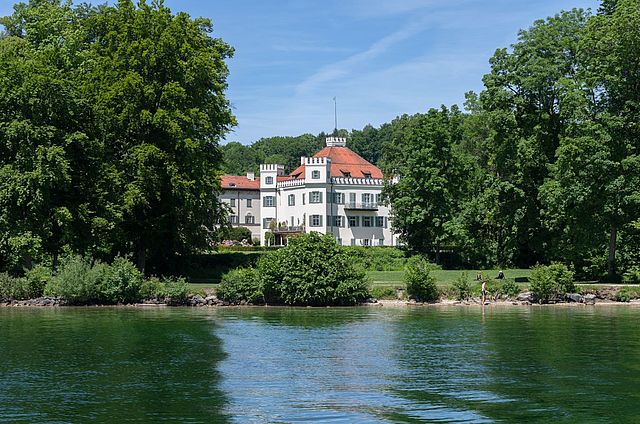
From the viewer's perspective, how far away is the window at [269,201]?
348ft

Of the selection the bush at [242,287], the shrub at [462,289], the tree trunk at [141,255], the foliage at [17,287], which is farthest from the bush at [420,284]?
the foliage at [17,287]

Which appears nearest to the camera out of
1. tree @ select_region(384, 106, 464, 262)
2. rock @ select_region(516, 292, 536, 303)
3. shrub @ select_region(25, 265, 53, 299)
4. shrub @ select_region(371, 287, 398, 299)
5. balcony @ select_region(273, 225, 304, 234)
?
shrub @ select_region(25, 265, 53, 299)

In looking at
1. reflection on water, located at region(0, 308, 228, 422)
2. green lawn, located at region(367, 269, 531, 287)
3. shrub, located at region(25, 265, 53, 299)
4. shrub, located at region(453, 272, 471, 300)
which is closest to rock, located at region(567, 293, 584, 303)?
green lawn, located at region(367, 269, 531, 287)

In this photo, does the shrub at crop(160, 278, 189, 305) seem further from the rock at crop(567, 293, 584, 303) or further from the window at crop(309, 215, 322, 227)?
the window at crop(309, 215, 322, 227)

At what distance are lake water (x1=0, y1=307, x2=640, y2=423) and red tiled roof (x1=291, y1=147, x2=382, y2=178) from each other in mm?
61235

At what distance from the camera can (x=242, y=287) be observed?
48.4m

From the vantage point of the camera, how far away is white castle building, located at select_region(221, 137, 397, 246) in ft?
325

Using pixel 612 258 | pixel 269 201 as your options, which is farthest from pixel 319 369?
pixel 269 201

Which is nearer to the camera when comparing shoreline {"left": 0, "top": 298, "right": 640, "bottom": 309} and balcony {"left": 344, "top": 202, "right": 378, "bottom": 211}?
shoreline {"left": 0, "top": 298, "right": 640, "bottom": 309}

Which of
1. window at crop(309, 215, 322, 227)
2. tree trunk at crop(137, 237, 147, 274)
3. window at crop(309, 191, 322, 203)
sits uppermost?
window at crop(309, 191, 322, 203)

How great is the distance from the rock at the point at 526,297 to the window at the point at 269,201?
→ 58888 millimetres

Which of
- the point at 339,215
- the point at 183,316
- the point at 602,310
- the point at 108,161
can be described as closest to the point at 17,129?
the point at 108,161

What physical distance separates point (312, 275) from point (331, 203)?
52.3 metres

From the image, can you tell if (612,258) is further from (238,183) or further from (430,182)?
(238,183)
